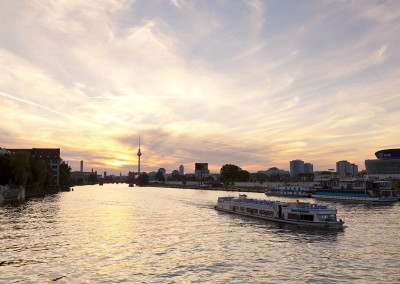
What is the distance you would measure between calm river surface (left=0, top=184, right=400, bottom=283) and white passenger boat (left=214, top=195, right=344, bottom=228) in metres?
4.55

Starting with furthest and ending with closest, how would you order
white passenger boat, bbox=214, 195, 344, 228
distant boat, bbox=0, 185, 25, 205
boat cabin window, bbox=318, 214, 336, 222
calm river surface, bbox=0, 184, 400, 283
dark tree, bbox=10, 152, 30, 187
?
dark tree, bbox=10, 152, 30, 187 < distant boat, bbox=0, 185, 25, 205 < white passenger boat, bbox=214, 195, 344, 228 < boat cabin window, bbox=318, 214, 336, 222 < calm river surface, bbox=0, 184, 400, 283

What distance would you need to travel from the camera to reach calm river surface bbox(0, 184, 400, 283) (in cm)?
4278

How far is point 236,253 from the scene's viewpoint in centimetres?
5531

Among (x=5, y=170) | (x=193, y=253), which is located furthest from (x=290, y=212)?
(x=5, y=170)

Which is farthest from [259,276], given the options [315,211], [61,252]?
[315,211]

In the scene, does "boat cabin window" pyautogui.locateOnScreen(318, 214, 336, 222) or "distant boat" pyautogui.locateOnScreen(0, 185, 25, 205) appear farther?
"distant boat" pyautogui.locateOnScreen(0, 185, 25, 205)

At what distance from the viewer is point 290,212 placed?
93.6 metres

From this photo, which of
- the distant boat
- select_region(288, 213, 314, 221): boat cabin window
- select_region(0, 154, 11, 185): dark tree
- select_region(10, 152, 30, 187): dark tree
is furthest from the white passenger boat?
select_region(0, 154, 11, 185): dark tree

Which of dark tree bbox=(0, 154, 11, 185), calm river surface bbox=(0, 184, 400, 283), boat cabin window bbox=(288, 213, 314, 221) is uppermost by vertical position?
dark tree bbox=(0, 154, 11, 185)

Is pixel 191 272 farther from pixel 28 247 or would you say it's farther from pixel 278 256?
pixel 28 247

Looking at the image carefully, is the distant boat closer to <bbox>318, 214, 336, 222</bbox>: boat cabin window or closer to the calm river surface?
the calm river surface

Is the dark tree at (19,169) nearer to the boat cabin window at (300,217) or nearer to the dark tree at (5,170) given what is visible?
the dark tree at (5,170)

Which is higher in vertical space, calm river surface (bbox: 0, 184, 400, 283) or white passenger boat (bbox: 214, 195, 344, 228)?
white passenger boat (bbox: 214, 195, 344, 228)

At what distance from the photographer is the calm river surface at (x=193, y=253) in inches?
1684
